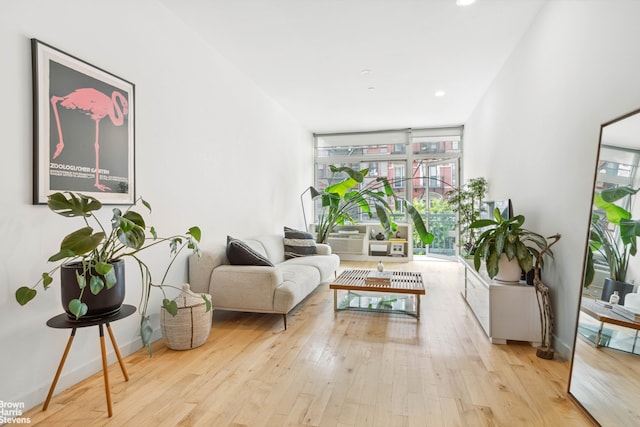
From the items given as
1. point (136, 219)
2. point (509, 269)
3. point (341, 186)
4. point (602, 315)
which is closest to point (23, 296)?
point (136, 219)

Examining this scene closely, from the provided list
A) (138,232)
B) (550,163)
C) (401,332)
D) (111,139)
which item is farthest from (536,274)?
(111,139)

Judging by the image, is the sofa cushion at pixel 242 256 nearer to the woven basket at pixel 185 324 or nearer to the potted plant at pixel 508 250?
the woven basket at pixel 185 324

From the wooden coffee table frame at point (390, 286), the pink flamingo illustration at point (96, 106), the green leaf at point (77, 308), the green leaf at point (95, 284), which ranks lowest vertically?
the wooden coffee table frame at point (390, 286)

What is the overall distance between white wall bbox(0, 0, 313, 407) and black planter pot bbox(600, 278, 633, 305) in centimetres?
306

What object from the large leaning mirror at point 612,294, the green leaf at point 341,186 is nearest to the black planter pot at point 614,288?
the large leaning mirror at point 612,294

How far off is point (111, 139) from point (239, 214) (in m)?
1.99

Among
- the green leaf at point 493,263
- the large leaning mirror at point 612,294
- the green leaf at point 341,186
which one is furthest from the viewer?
the green leaf at point 341,186

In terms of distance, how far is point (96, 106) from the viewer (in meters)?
2.22

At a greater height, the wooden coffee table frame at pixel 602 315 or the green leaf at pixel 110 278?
the green leaf at pixel 110 278

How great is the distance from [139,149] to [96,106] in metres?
0.44

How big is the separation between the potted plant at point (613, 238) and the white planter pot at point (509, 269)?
774 millimetres

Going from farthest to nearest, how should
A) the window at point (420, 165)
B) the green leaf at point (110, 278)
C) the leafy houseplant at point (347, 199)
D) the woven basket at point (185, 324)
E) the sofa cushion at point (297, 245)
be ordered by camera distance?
the window at point (420, 165) → the leafy houseplant at point (347, 199) → the sofa cushion at point (297, 245) → the woven basket at point (185, 324) → the green leaf at point (110, 278)

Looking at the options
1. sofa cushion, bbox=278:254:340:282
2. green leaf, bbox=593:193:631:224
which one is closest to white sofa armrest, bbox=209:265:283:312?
sofa cushion, bbox=278:254:340:282

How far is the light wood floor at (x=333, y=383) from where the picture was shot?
5.78ft
